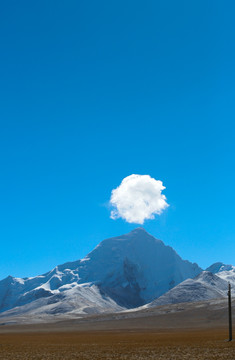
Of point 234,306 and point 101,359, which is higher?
A: point 234,306

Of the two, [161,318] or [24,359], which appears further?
[161,318]

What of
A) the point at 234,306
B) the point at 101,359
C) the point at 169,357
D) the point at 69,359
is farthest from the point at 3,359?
the point at 234,306

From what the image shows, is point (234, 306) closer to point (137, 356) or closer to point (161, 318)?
point (161, 318)

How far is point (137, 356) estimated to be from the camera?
36875mm

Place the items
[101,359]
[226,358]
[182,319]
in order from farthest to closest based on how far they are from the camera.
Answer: [182,319]
[101,359]
[226,358]

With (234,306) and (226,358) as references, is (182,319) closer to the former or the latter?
(234,306)

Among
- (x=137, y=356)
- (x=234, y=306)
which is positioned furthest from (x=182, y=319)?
(x=137, y=356)

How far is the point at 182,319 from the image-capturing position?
7028 inches

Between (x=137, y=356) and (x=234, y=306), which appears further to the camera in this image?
(x=234, y=306)

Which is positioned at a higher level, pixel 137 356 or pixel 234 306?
pixel 234 306

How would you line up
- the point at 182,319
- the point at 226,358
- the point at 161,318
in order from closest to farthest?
the point at 226,358, the point at 182,319, the point at 161,318

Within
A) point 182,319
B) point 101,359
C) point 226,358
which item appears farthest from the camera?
point 182,319

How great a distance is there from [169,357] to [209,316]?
157964mm

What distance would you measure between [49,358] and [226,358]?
16.0 metres
